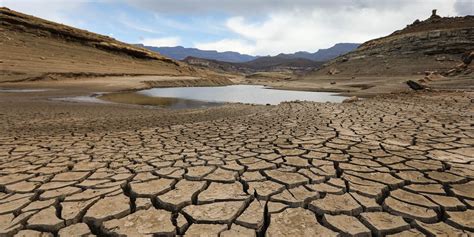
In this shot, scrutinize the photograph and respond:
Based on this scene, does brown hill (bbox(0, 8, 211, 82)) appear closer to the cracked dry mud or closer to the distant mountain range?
the cracked dry mud

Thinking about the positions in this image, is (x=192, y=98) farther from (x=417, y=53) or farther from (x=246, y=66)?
(x=246, y=66)

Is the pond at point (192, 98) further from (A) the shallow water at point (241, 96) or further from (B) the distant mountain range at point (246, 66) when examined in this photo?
(B) the distant mountain range at point (246, 66)

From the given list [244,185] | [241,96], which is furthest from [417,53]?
[244,185]

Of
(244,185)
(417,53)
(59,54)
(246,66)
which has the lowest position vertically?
(244,185)

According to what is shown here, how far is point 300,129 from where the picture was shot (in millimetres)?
5012

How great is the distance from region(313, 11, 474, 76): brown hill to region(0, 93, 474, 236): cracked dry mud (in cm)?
3158

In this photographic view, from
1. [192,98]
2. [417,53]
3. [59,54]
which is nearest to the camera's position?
[192,98]

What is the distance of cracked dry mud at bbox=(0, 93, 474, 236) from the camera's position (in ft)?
6.13

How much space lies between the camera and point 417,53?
35312 millimetres

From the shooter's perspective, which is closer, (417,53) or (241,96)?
(241,96)

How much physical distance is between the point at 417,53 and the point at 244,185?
41078 millimetres

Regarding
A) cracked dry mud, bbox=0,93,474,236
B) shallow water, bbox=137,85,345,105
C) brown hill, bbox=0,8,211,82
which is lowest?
shallow water, bbox=137,85,345,105

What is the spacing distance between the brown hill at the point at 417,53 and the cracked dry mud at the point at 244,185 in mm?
31576

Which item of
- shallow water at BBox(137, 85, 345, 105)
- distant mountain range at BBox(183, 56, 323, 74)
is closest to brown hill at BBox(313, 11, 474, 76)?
shallow water at BBox(137, 85, 345, 105)
